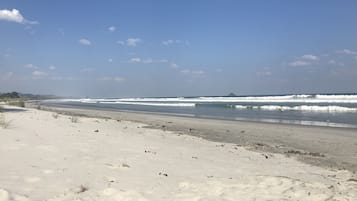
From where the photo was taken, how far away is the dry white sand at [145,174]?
5641mm

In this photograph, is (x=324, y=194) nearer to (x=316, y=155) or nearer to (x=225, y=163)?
(x=225, y=163)

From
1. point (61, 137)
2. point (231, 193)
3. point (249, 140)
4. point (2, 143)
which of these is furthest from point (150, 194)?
point (249, 140)

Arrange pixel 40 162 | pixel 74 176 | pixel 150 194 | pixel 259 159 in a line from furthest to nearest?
pixel 259 159 < pixel 40 162 < pixel 74 176 < pixel 150 194

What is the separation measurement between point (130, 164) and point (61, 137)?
320 centimetres

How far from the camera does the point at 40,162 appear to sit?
6.91 metres

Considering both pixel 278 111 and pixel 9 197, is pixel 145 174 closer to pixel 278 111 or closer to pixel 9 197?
pixel 9 197

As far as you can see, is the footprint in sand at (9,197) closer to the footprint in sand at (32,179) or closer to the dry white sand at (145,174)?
the dry white sand at (145,174)

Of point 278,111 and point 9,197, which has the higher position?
point 278,111

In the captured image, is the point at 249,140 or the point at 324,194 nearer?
the point at 324,194

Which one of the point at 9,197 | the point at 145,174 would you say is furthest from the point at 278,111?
the point at 9,197

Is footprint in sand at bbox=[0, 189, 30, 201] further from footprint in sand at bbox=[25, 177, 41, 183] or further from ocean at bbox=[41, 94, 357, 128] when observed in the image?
ocean at bbox=[41, 94, 357, 128]

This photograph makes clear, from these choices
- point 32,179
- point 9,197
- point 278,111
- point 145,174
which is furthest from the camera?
point 278,111

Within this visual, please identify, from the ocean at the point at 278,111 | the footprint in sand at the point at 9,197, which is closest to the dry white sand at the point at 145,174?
the footprint in sand at the point at 9,197

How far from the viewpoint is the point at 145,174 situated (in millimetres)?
6840
